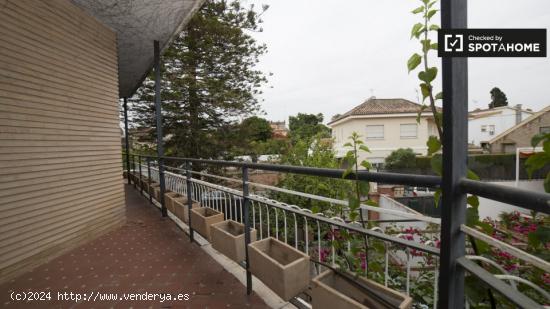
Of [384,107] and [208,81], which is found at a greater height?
[384,107]

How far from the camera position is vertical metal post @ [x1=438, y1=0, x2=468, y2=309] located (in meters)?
0.84

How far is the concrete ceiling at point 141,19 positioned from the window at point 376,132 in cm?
1950

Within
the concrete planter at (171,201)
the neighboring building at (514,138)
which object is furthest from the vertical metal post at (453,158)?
the neighboring building at (514,138)

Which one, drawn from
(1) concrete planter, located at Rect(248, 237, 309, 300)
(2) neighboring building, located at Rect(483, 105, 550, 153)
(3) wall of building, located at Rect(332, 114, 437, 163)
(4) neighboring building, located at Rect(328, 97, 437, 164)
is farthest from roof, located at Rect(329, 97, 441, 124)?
(1) concrete planter, located at Rect(248, 237, 309, 300)

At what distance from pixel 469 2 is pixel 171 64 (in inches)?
397

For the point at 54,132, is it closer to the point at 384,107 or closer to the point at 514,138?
the point at 384,107

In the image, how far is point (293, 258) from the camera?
187cm

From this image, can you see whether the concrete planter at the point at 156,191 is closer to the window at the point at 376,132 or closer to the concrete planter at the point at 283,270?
the concrete planter at the point at 283,270

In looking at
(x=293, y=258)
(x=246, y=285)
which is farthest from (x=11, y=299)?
(x=293, y=258)

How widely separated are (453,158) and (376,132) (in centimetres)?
2281

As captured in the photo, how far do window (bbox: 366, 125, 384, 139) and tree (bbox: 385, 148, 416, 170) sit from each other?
6.27ft

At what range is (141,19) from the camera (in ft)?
14.2

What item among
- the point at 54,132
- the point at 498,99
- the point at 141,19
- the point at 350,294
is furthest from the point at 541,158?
the point at 498,99

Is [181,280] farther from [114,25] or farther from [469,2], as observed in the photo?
[114,25]
